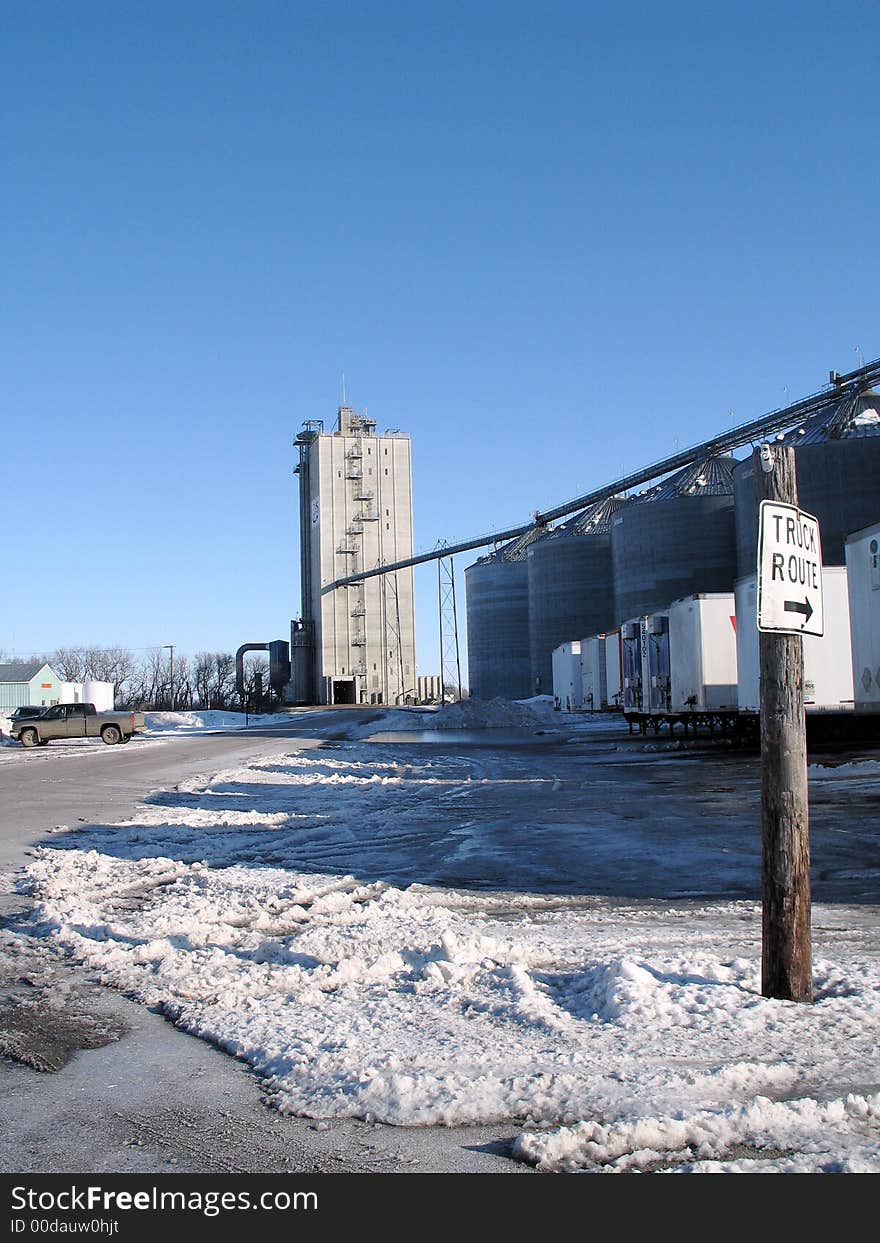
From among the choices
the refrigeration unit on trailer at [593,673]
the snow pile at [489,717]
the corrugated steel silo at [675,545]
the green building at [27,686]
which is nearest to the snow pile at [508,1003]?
the refrigeration unit on trailer at [593,673]

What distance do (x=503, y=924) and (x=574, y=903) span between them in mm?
1061

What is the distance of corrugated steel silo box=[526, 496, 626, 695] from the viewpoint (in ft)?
243

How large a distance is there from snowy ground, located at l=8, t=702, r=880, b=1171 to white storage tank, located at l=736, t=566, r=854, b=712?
10911mm

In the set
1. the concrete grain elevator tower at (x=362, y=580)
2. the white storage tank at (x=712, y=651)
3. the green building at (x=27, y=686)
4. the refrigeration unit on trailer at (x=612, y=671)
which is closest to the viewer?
the white storage tank at (x=712, y=651)

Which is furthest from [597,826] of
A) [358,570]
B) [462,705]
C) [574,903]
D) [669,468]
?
[358,570]

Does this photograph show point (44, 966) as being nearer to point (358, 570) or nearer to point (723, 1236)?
point (723, 1236)

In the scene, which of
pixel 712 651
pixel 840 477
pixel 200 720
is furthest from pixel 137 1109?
pixel 200 720

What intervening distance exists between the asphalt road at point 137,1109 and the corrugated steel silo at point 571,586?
6709 centimetres

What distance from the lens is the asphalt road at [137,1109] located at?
417 centimetres

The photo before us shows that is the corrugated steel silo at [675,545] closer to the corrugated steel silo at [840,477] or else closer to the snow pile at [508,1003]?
the corrugated steel silo at [840,477]

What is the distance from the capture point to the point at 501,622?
3290 inches

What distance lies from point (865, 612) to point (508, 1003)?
1527cm

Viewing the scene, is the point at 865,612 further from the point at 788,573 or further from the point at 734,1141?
the point at 734,1141

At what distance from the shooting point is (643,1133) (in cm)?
425
